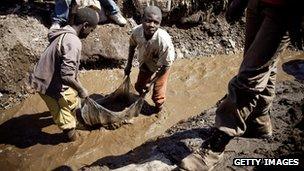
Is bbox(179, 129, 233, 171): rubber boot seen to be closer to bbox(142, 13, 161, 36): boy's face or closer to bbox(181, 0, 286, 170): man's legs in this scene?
bbox(181, 0, 286, 170): man's legs

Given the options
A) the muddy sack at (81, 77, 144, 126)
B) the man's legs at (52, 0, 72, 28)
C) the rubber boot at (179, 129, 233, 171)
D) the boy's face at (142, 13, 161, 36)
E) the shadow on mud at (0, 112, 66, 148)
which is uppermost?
the boy's face at (142, 13, 161, 36)

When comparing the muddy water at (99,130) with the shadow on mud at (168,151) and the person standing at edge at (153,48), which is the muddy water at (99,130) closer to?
the person standing at edge at (153,48)

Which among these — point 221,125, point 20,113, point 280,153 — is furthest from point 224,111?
point 20,113

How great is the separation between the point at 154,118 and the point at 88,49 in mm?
1558

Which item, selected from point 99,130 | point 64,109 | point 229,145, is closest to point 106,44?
point 99,130

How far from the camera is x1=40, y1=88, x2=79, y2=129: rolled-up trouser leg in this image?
13.5 feet

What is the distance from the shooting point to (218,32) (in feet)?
21.0

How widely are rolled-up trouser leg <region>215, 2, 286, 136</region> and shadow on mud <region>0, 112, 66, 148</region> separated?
247 centimetres

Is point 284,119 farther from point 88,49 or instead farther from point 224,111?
point 88,49

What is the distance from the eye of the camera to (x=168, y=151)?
3330mm

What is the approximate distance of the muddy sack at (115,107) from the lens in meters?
4.26

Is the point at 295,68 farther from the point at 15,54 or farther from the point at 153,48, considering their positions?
the point at 15,54

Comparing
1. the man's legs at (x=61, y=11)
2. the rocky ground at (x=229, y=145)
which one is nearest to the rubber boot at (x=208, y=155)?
the rocky ground at (x=229, y=145)

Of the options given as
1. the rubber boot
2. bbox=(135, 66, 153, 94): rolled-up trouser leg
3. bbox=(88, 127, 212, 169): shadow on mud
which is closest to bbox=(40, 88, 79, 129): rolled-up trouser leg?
bbox=(88, 127, 212, 169): shadow on mud
